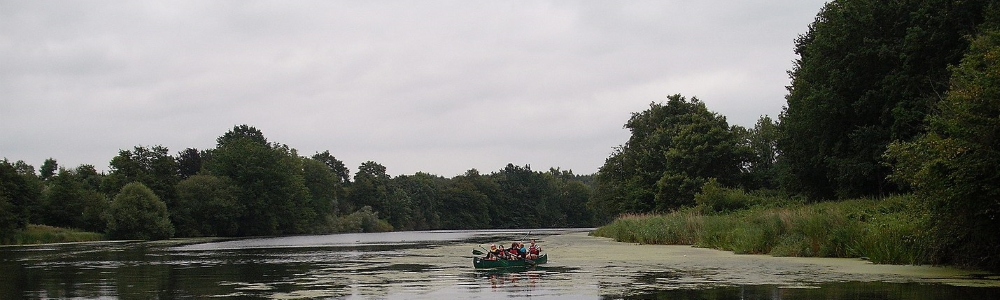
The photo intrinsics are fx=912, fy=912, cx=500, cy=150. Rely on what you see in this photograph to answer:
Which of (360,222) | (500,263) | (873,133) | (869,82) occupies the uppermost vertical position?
(869,82)

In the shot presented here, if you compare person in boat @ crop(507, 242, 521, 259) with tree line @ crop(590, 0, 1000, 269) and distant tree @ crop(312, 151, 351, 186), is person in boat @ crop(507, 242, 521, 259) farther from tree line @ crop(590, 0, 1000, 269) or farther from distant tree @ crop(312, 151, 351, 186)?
distant tree @ crop(312, 151, 351, 186)

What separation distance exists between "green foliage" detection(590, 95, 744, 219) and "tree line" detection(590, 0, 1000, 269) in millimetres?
122

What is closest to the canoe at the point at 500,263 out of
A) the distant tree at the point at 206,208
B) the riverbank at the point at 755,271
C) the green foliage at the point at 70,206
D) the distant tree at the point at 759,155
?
the riverbank at the point at 755,271

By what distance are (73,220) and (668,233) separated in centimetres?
6551

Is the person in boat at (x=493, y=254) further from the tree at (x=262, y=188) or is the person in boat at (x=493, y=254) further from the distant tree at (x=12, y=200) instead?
the tree at (x=262, y=188)

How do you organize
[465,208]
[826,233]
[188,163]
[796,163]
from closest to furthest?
[826,233]
[796,163]
[188,163]
[465,208]

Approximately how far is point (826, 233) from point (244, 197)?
325ft

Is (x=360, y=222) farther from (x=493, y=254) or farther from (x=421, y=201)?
(x=493, y=254)

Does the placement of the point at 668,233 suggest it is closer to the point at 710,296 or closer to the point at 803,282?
the point at 803,282

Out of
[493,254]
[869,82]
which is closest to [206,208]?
[869,82]

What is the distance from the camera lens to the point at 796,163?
53.7 metres

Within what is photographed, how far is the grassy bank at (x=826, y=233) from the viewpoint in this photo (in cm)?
2594

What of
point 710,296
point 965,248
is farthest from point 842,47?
point 710,296

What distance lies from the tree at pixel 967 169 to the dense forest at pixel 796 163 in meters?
0.05
